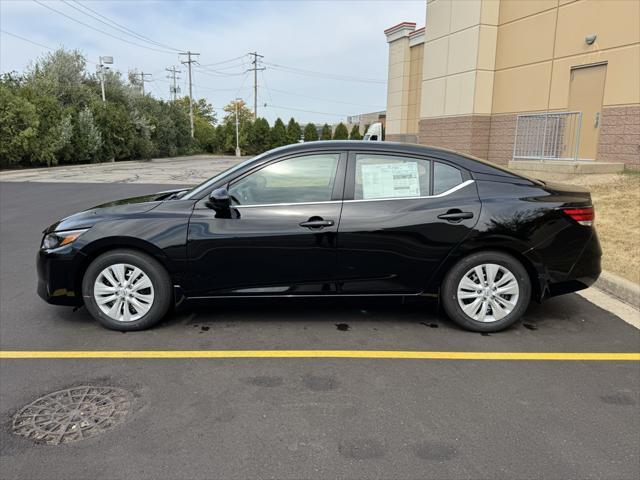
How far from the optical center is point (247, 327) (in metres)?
4.46

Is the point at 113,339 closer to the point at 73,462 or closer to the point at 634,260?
the point at 73,462

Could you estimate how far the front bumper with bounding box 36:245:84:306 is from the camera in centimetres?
422

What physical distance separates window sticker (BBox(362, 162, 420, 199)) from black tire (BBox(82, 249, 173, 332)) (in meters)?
1.84

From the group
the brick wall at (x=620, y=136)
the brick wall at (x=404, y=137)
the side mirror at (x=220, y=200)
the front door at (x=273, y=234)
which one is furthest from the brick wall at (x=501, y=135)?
the side mirror at (x=220, y=200)

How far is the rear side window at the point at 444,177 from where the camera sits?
432 cm

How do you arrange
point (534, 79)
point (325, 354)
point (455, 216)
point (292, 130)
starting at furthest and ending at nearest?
point (292, 130), point (534, 79), point (455, 216), point (325, 354)

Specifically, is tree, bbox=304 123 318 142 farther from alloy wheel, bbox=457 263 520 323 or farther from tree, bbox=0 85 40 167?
alloy wheel, bbox=457 263 520 323

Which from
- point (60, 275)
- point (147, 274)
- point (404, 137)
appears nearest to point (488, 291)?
point (147, 274)

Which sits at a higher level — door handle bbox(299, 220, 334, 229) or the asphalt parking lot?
door handle bbox(299, 220, 334, 229)

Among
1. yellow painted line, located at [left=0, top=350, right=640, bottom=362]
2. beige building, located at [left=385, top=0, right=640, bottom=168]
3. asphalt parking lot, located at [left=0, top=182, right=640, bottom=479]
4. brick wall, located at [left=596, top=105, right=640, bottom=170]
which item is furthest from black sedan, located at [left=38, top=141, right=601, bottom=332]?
brick wall, located at [left=596, top=105, right=640, bottom=170]

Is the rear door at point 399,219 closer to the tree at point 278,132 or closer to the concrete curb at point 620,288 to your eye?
the concrete curb at point 620,288

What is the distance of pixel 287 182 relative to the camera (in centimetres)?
432

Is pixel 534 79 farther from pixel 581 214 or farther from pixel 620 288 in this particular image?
pixel 581 214

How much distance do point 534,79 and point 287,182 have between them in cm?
1437
